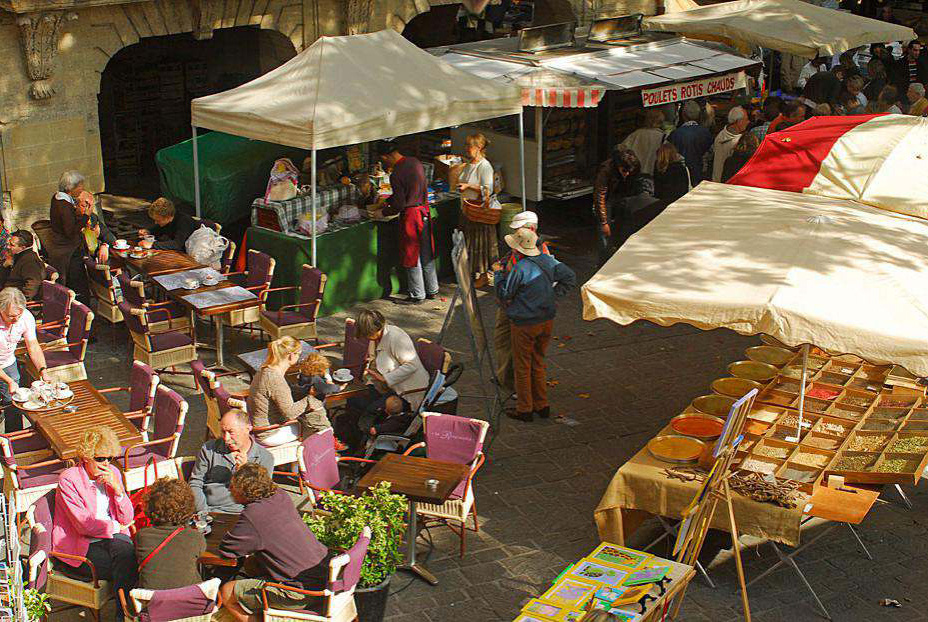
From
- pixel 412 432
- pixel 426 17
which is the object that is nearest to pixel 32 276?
pixel 412 432

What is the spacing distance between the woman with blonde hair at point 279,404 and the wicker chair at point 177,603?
2329 mm

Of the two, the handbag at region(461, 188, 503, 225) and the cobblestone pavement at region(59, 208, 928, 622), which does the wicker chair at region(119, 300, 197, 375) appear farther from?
Result: the handbag at region(461, 188, 503, 225)

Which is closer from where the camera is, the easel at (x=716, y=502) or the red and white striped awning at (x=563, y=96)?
the easel at (x=716, y=502)

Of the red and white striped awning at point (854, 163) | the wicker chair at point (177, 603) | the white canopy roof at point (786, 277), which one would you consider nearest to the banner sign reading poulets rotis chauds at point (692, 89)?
the red and white striped awning at point (854, 163)

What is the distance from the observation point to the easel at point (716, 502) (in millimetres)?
6906

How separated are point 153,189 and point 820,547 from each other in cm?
1213

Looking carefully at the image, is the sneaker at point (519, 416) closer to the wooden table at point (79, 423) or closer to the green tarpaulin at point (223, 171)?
the wooden table at point (79, 423)

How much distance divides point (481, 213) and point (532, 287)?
3498 mm

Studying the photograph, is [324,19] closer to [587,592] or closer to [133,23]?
[133,23]

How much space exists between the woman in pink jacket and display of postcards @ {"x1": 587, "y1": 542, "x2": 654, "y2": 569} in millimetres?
2773

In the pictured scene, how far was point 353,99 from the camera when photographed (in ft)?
39.4

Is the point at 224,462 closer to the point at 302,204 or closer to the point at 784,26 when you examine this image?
the point at 302,204

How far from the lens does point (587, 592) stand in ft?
22.3

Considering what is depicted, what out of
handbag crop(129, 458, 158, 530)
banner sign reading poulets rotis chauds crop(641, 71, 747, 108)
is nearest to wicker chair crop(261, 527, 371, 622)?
handbag crop(129, 458, 158, 530)
